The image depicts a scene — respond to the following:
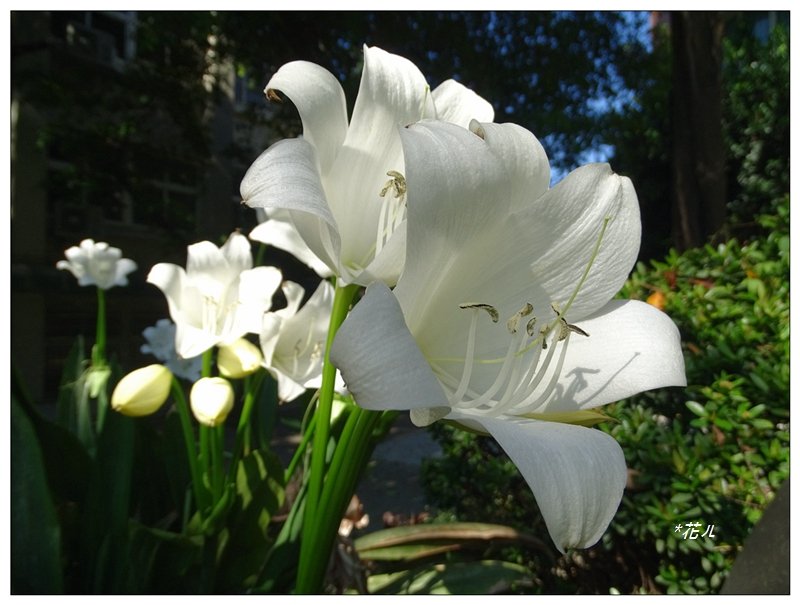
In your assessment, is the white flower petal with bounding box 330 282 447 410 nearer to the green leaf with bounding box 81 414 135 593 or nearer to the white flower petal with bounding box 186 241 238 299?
the white flower petal with bounding box 186 241 238 299

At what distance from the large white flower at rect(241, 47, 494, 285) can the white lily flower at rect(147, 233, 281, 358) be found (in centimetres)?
16

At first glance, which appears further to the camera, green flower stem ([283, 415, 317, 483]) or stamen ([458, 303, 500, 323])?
green flower stem ([283, 415, 317, 483])

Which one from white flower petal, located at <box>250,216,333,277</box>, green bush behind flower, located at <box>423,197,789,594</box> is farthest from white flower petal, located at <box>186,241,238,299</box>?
green bush behind flower, located at <box>423,197,789,594</box>

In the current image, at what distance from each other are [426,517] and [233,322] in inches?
44.2

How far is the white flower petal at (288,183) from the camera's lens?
1.12 feet

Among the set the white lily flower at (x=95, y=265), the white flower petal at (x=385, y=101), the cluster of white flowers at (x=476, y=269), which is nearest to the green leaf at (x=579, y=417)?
the cluster of white flowers at (x=476, y=269)

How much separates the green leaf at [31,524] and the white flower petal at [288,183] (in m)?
0.52

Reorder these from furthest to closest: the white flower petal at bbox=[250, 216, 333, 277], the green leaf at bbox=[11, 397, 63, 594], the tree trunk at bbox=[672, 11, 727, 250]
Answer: the tree trunk at bbox=[672, 11, 727, 250]
the green leaf at bbox=[11, 397, 63, 594]
the white flower petal at bbox=[250, 216, 333, 277]

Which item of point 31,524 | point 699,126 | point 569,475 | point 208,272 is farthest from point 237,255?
point 699,126

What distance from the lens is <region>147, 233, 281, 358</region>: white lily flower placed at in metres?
0.64

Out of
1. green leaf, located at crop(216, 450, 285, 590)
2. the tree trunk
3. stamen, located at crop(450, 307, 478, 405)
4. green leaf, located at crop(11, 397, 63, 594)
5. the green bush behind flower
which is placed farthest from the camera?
the tree trunk

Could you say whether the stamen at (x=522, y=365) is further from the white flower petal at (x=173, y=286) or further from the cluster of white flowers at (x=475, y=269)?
the white flower petal at (x=173, y=286)

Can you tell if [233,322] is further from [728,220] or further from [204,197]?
[204,197]

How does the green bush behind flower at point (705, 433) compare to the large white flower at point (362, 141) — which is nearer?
the large white flower at point (362, 141)
